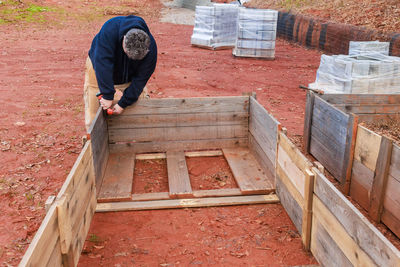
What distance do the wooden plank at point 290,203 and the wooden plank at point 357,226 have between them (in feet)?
1.83

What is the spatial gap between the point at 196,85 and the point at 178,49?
5.59m

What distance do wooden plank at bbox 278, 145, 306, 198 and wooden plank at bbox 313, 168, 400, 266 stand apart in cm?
34

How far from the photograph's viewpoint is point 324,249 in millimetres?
3152

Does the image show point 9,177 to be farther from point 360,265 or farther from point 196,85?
point 196,85

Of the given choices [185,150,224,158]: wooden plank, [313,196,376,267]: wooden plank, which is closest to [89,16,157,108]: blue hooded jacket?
[185,150,224,158]: wooden plank

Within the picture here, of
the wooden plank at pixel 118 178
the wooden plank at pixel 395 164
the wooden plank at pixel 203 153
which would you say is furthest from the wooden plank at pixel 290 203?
the wooden plank at pixel 118 178

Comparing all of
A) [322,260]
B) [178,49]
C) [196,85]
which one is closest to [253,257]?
[322,260]

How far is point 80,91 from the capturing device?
30.1ft

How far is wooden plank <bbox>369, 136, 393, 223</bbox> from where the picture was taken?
3850 mm

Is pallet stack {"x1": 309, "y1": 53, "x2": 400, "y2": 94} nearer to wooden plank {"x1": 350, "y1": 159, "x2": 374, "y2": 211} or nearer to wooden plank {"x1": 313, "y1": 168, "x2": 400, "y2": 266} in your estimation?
wooden plank {"x1": 350, "y1": 159, "x2": 374, "y2": 211}

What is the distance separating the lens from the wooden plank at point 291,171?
361cm

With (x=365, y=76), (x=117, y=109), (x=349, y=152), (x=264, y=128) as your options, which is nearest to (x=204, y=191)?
(x=264, y=128)

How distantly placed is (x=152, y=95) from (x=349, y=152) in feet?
Result: 17.0

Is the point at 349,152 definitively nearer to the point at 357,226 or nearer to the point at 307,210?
the point at 307,210
